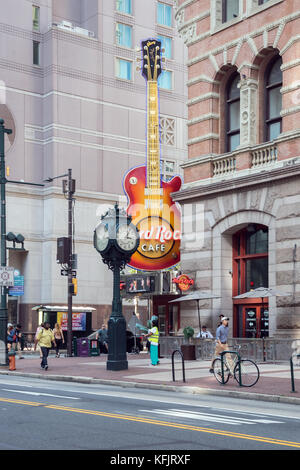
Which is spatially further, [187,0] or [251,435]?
[187,0]

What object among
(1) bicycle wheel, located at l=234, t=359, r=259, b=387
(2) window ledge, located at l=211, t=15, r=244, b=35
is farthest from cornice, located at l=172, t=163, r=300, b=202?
(1) bicycle wheel, located at l=234, t=359, r=259, b=387

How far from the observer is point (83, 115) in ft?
185

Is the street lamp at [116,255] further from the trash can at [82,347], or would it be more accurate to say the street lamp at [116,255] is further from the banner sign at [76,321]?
the banner sign at [76,321]

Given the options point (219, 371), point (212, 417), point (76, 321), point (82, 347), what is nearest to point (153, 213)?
point (82, 347)

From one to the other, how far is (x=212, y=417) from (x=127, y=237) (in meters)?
11.6

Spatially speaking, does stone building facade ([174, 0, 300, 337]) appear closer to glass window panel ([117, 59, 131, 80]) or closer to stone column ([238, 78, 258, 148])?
stone column ([238, 78, 258, 148])

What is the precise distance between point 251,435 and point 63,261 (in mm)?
23155

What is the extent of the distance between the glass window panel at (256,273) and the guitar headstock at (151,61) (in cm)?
1244

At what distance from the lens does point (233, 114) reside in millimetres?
30500

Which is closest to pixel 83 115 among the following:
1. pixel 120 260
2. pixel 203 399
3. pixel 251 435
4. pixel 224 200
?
pixel 224 200

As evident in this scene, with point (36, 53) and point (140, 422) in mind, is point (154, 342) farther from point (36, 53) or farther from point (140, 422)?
point (36, 53)

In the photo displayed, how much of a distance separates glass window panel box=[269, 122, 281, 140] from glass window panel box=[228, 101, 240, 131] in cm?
175

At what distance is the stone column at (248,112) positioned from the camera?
28797mm
